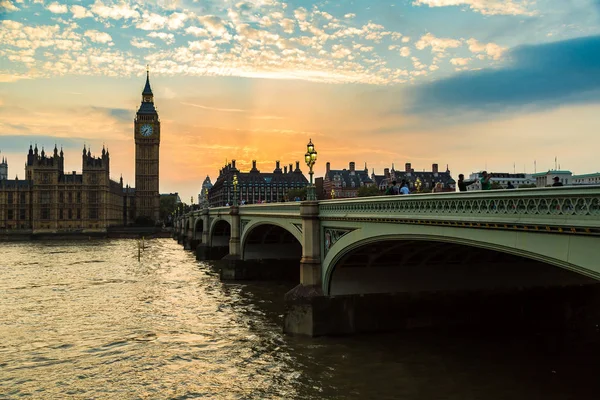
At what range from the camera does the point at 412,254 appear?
20.5m

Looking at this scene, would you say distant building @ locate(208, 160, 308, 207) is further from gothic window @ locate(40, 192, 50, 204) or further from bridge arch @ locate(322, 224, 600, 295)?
bridge arch @ locate(322, 224, 600, 295)

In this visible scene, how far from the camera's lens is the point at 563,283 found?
22.8 metres

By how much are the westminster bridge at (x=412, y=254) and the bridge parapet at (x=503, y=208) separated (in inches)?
1.0

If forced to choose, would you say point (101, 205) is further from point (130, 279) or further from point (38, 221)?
point (130, 279)

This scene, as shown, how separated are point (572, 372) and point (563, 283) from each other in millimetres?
6780

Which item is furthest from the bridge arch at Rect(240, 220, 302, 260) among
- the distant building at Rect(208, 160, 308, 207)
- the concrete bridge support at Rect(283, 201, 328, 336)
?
the distant building at Rect(208, 160, 308, 207)

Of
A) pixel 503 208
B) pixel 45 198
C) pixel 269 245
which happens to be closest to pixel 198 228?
pixel 269 245

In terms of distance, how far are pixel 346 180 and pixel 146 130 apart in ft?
201

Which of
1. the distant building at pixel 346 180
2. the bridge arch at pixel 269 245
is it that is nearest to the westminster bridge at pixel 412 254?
the bridge arch at pixel 269 245

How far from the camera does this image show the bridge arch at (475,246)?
9.64m

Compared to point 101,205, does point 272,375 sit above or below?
below

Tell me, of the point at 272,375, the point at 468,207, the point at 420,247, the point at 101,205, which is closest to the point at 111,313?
the point at 272,375

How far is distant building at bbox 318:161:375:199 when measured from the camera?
137 meters

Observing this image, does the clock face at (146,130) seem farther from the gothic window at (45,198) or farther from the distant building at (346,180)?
the distant building at (346,180)
